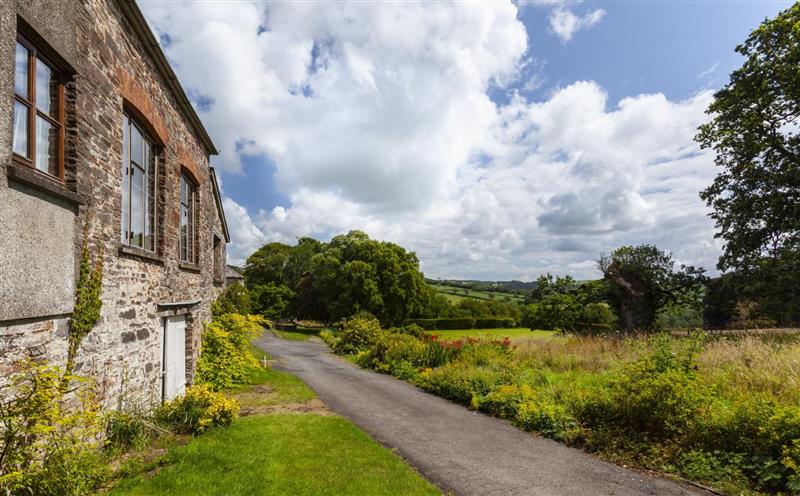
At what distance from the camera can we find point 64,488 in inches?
165

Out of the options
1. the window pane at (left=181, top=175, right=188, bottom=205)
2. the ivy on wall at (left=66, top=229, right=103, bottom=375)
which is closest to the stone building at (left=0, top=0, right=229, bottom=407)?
the ivy on wall at (left=66, top=229, right=103, bottom=375)

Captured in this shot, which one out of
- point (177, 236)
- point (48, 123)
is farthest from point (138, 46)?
point (177, 236)

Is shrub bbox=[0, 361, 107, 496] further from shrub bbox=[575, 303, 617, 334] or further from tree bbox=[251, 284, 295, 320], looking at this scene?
tree bbox=[251, 284, 295, 320]

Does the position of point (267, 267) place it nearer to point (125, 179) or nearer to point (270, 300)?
point (270, 300)

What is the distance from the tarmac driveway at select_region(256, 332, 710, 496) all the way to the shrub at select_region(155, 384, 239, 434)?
263cm

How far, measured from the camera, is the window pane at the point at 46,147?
15.6 ft

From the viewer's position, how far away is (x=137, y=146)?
7.63 meters

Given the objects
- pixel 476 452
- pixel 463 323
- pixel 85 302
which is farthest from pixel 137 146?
pixel 463 323

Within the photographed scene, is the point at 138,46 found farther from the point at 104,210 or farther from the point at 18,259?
the point at 18,259

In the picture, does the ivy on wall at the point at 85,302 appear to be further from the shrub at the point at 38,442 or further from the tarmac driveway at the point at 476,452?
the tarmac driveway at the point at 476,452

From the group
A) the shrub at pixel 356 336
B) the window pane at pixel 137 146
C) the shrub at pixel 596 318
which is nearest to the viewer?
the window pane at pixel 137 146

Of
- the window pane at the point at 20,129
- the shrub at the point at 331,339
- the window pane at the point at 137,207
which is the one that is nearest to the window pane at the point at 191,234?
the window pane at the point at 137,207

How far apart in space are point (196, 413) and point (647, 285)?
2165 centimetres

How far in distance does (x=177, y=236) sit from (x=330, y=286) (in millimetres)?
27910
